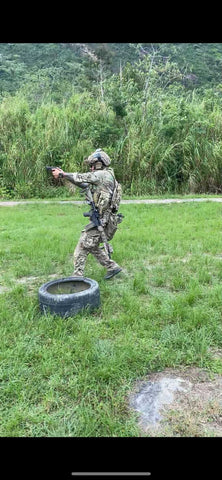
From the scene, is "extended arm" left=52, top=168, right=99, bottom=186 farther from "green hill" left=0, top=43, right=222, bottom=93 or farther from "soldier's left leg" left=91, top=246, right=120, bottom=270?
"green hill" left=0, top=43, right=222, bottom=93

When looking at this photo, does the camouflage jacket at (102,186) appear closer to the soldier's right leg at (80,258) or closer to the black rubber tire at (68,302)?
the soldier's right leg at (80,258)

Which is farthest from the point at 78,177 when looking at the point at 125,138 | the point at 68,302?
the point at 125,138

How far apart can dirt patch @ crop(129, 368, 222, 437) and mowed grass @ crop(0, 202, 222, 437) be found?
3.1 inches

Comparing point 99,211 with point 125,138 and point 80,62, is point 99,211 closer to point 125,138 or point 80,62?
point 125,138

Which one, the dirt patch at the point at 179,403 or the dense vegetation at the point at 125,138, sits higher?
the dense vegetation at the point at 125,138

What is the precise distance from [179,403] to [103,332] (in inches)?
43.7

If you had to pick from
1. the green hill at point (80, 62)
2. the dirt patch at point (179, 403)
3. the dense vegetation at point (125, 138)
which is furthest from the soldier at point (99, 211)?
the green hill at point (80, 62)

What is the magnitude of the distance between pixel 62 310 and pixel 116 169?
9438mm

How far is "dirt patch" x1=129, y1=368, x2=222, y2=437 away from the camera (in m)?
2.50

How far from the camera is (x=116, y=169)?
12938 millimetres

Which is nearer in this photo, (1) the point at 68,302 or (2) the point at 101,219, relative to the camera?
(1) the point at 68,302

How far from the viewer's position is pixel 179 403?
9.05 ft

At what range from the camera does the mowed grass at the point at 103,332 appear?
8.77 feet

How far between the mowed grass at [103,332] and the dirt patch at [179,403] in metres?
0.08
